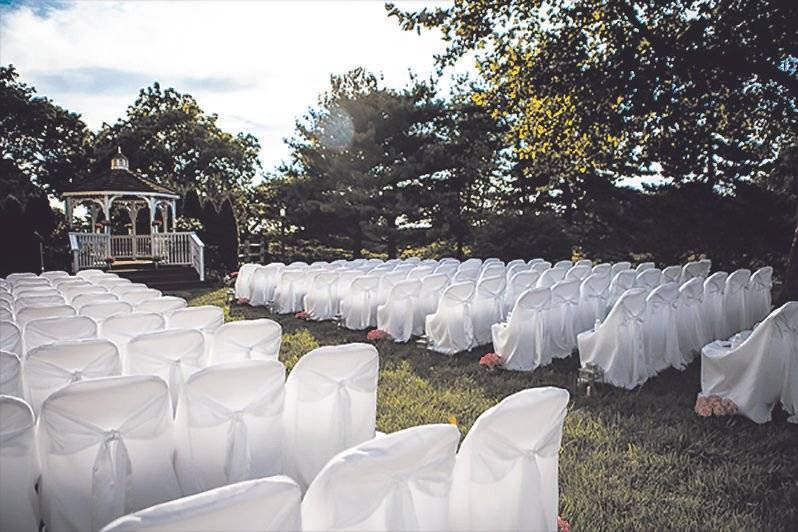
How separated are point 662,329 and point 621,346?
42.1 inches

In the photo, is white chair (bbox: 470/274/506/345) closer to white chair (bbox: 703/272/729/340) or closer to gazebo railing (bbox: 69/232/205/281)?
white chair (bbox: 703/272/729/340)

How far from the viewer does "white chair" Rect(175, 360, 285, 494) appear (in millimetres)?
3076

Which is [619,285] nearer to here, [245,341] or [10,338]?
[245,341]

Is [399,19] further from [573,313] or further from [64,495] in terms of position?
[64,495]

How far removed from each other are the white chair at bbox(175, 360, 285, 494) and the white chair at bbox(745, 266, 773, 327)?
28.3 ft

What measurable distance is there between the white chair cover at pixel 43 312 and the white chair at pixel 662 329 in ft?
22.3

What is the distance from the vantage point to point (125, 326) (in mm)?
5238

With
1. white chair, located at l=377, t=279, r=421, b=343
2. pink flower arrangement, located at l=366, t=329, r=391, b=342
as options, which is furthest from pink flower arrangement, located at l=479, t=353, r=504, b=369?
pink flower arrangement, located at l=366, t=329, r=391, b=342

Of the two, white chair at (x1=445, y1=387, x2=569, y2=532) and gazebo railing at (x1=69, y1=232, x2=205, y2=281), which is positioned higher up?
gazebo railing at (x1=69, y1=232, x2=205, y2=281)

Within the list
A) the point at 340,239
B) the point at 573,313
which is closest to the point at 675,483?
the point at 573,313

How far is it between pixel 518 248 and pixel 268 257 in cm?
1148

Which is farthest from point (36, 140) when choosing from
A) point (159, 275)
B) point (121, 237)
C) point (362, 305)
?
point (362, 305)

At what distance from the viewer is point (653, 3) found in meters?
11.4

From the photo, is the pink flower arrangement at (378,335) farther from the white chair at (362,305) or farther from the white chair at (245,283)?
the white chair at (245,283)
